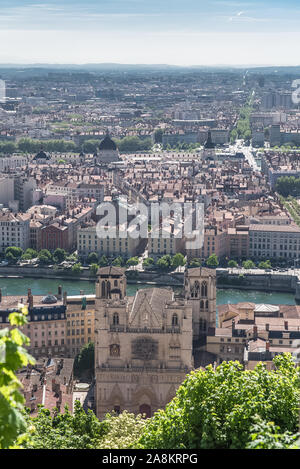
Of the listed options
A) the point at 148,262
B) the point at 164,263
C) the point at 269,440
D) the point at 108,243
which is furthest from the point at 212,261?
the point at 269,440

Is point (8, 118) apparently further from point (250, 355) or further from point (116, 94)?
point (250, 355)

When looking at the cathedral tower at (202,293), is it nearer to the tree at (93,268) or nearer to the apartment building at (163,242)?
the tree at (93,268)

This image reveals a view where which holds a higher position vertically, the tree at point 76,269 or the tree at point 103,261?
the tree at point 103,261

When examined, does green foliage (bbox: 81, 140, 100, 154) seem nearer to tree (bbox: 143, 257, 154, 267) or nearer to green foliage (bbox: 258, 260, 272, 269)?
tree (bbox: 143, 257, 154, 267)

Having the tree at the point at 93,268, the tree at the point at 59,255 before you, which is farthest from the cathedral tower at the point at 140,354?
the tree at the point at 59,255

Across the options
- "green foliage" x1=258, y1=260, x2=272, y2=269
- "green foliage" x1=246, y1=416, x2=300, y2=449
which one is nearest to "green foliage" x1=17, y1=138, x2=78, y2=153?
"green foliage" x1=258, y1=260, x2=272, y2=269

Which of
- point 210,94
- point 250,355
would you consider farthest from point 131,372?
point 210,94

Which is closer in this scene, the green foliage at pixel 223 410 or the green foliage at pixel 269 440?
the green foliage at pixel 269 440
